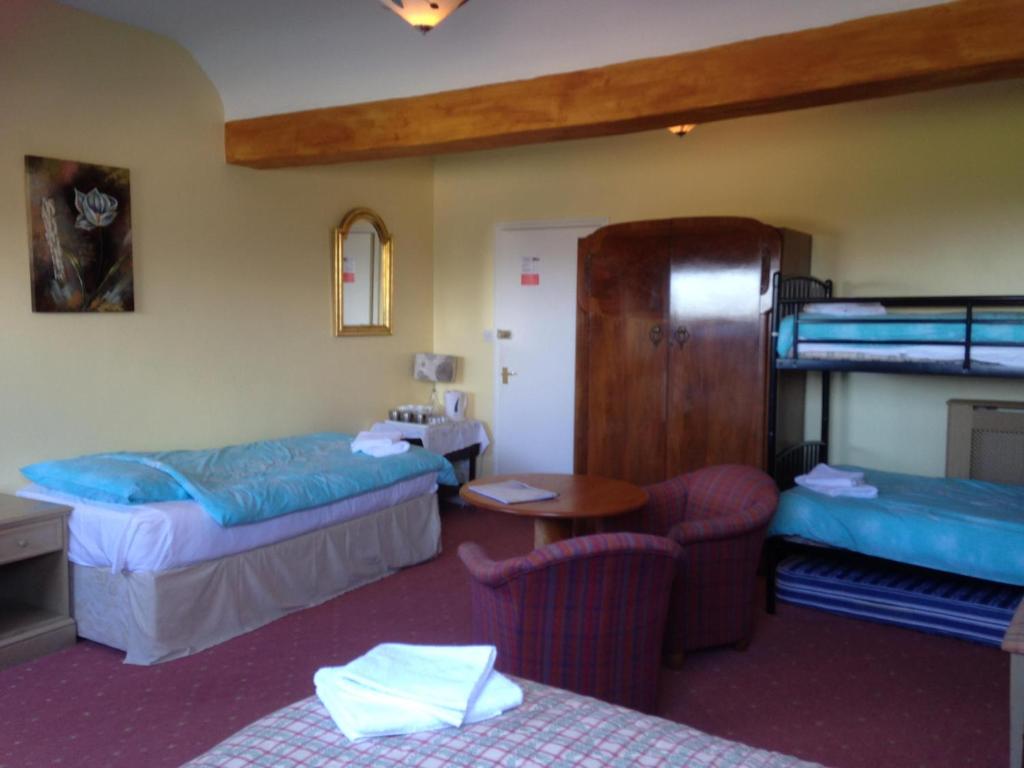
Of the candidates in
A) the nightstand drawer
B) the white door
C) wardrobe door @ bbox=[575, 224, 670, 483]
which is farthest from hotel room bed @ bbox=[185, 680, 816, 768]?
the white door

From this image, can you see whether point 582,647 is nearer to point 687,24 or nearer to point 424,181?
point 687,24

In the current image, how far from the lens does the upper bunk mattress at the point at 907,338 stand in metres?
3.57

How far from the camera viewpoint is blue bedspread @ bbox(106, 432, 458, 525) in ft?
12.1

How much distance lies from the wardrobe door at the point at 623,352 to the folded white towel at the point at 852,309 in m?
1.00

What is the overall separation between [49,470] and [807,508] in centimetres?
357

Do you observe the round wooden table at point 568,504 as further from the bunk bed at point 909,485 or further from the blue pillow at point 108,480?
the blue pillow at point 108,480

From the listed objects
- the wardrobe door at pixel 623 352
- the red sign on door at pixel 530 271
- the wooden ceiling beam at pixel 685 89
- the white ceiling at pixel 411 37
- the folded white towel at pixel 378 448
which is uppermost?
the white ceiling at pixel 411 37

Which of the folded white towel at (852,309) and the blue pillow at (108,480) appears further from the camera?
the folded white towel at (852,309)

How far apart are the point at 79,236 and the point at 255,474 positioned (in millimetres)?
1443

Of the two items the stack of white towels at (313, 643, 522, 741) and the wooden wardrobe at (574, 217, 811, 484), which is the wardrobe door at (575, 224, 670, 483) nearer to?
the wooden wardrobe at (574, 217, 811, 484)

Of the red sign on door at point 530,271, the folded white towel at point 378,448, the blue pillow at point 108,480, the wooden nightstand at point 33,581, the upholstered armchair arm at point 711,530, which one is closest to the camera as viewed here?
the upholstered armchair arm at point 711,530

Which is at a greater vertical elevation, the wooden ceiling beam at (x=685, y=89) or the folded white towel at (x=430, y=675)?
the wooden ceiling beam at (x=685, y=89)

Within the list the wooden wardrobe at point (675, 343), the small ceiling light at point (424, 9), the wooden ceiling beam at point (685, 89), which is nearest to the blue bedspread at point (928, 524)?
the wooden wardrobe at point (675, 343)

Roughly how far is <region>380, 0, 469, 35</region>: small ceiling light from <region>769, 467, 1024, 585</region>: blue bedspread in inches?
110
